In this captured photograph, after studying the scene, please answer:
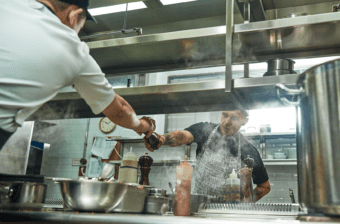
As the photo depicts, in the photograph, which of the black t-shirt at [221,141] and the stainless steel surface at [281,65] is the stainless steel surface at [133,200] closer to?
the stainless steel surface at [281,65]

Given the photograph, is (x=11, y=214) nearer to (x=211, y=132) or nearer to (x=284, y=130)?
(x=211, y=132)

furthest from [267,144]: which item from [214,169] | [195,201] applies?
[195,201]

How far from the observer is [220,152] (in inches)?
105

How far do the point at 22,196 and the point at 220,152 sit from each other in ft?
5.78

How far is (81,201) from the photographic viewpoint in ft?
3.87

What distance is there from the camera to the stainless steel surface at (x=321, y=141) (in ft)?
2.87

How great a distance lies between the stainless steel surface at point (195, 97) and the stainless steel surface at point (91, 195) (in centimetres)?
80

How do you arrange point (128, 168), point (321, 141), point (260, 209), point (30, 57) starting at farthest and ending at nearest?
point (128, 168) → point (260, 209) → point (30, 57) → point (321, 141)

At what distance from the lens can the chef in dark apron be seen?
7.87 ft

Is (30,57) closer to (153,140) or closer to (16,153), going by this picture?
(153,140)

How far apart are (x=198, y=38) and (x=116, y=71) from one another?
845mm

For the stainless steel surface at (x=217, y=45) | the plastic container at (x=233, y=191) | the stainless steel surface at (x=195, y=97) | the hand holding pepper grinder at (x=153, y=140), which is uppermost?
the stainless steel surface at (x=217, y=45)

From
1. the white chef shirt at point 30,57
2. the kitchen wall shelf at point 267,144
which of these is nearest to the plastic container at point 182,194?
the white chef shirt at point 30,57

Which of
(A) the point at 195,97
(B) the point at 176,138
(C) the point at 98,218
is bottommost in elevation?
(C) the point at 98,218
